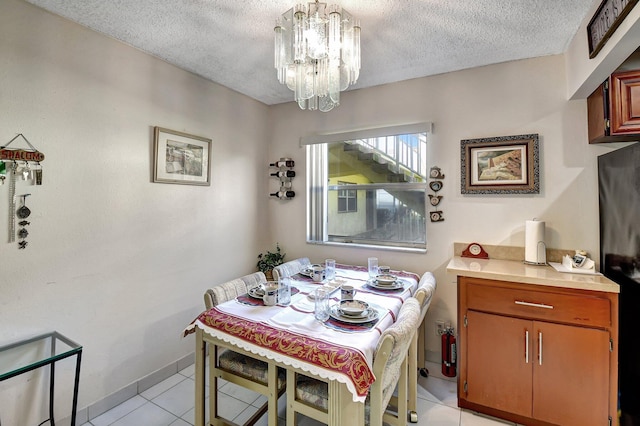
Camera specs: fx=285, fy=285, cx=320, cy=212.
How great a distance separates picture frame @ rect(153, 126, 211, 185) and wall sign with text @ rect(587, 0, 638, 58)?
2767 millimetres

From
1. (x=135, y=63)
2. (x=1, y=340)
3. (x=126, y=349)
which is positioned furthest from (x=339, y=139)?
(x=1, y=340)

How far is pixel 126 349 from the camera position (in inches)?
82.2

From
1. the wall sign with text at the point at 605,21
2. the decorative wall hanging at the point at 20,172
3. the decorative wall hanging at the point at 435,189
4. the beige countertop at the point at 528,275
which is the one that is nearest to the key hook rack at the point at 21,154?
the decorative wall hanging at the point at 20,172

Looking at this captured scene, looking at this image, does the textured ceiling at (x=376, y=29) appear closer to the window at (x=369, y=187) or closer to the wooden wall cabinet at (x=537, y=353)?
the window at (x=369, y=187)

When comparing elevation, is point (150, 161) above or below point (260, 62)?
below

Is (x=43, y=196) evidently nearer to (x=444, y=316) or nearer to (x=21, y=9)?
(x=21, y=9)

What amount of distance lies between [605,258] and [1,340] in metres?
3.68

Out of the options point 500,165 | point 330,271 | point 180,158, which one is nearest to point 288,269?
point 330,271

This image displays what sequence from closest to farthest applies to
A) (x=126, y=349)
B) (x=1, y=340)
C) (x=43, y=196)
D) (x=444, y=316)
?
(x=1, y=340) → (x=43, y=196) → (x=126, y=349) → (x=444, y=316)

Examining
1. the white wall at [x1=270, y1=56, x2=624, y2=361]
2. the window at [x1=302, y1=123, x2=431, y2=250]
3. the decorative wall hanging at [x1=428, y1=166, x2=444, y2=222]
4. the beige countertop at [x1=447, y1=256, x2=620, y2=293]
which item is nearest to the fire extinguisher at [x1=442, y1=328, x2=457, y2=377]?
the white wall at [x1=270, y1=56, x2=624, y2=361]

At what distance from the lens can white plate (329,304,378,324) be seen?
1466 mm

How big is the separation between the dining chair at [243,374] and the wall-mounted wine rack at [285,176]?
153cm

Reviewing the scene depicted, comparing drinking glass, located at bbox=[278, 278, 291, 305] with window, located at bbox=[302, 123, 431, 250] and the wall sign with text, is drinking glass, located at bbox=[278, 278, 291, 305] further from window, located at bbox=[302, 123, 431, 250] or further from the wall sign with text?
the wall sign with text

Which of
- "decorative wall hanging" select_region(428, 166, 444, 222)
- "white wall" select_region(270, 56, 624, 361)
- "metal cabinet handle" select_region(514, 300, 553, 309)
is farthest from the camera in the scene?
"decorative wall hanging" select_region(428, 166, 444, 222)
